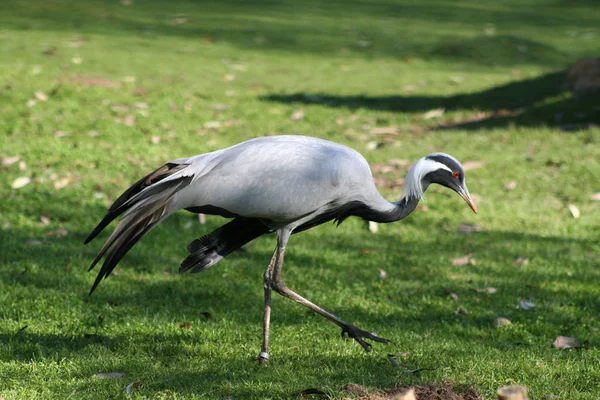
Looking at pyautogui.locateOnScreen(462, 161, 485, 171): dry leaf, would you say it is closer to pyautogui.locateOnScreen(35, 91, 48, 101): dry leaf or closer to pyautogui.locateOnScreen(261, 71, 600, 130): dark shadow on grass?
pyautogui.locateOnScreen(261, 71, 600, 130): dark shadow on grass

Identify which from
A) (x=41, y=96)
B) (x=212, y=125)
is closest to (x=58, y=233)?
(x=212, y=125)

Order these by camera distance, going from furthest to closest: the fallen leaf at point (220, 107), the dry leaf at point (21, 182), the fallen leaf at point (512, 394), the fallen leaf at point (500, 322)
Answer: the fallen leaf at point (220, 107)
the dry leaf at point (21, 182)
the fallen leaf at point (500, 322)
the fallen leaf at point (512, 394)

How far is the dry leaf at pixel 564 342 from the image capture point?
560 cm

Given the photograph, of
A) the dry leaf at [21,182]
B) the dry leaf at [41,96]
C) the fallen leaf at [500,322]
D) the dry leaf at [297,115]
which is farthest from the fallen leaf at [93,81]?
the fallen leaf at [500,322]

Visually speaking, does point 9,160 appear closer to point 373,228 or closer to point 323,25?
point 373,228

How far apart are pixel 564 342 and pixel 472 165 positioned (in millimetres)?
4418

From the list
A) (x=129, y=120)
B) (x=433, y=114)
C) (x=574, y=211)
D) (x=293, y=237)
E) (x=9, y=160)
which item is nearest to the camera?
(x=293, y=237)

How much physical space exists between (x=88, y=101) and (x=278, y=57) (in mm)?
5270

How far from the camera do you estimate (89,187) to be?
8.56m

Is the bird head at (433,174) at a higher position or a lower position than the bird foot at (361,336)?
higher

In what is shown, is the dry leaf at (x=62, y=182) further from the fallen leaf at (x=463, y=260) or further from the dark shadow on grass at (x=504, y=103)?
the dark shadow on grass at (x=504, y=103)

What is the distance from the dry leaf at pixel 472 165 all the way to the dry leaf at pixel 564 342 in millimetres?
4267

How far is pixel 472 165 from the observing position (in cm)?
985

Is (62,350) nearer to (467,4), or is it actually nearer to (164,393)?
(164,393)
